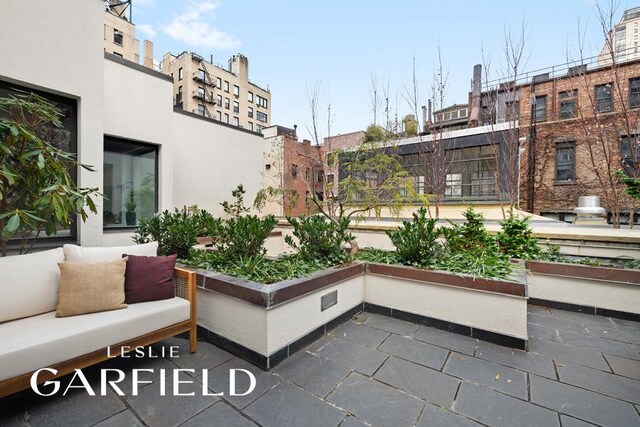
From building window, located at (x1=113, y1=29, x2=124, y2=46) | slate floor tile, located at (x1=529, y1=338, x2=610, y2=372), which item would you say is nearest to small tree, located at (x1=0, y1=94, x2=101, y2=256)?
slate floor tile, located at (x1=529, y1=338, x2=610, y2=372)

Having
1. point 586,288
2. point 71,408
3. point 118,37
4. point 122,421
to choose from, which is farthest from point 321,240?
point 118,37

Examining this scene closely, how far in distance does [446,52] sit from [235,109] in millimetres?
33036

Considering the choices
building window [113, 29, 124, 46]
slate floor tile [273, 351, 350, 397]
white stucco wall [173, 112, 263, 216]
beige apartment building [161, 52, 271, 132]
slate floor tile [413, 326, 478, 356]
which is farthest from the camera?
beige apartment building [161, 52, 271, 132]

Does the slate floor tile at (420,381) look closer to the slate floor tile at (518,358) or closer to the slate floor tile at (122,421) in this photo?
the slate floor tile at (518,358)

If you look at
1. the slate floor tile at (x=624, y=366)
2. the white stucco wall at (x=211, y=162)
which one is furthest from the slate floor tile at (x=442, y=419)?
the white stucco wall at (x=211, y=162)

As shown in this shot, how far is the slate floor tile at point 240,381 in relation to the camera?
187cm

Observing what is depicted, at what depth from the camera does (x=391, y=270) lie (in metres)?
3.33

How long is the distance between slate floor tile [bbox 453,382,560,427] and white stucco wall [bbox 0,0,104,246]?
4656 mm

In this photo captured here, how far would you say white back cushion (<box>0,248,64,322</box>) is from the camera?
77.0 inches

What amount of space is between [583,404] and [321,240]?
248cm

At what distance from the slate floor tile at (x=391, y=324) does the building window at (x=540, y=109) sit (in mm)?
12742

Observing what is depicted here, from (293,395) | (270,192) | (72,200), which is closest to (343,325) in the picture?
(293,395)

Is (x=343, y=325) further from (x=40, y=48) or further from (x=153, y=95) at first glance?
(x=153, y=95)

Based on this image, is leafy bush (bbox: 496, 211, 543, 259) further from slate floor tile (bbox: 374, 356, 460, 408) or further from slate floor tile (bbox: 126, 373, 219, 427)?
slate floor tile (bbox: 126, 373, 219, 427)
